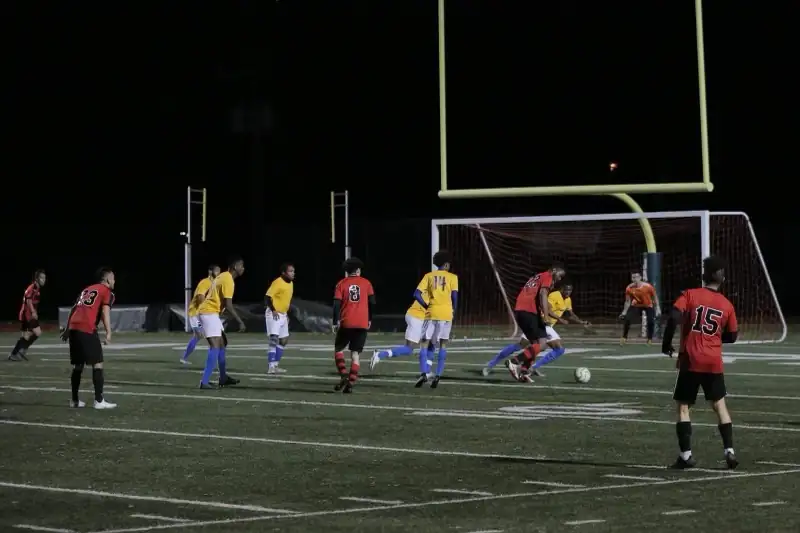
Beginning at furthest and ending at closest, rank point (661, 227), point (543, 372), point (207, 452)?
1. point (661, 227)
2. point (543, 372)
3. point (207, 452)

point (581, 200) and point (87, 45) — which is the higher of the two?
point (87, 45)

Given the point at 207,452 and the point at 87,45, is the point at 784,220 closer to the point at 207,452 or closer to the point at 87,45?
the point at 87,45

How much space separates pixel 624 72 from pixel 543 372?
490cm

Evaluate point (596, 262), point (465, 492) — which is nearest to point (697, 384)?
point (465, 492)

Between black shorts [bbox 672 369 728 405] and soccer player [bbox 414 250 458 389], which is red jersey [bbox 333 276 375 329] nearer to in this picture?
soccer player [bbox 414 250 458 389]

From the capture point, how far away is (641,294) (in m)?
32.3

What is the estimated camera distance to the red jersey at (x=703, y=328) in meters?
11.5

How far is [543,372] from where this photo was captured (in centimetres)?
2372

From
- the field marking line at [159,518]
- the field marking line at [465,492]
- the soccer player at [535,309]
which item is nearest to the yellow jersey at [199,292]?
the soccer player at [535,309]

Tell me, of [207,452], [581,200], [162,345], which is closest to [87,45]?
[581,200]

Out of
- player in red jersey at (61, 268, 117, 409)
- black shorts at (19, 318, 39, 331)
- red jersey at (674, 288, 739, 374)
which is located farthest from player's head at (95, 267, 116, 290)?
black shorts at (19, 318, 39, 331)

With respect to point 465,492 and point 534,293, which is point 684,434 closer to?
point 465,492

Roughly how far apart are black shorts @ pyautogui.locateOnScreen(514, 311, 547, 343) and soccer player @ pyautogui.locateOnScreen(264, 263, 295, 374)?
4.25 m

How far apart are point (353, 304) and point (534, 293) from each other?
2944mm
